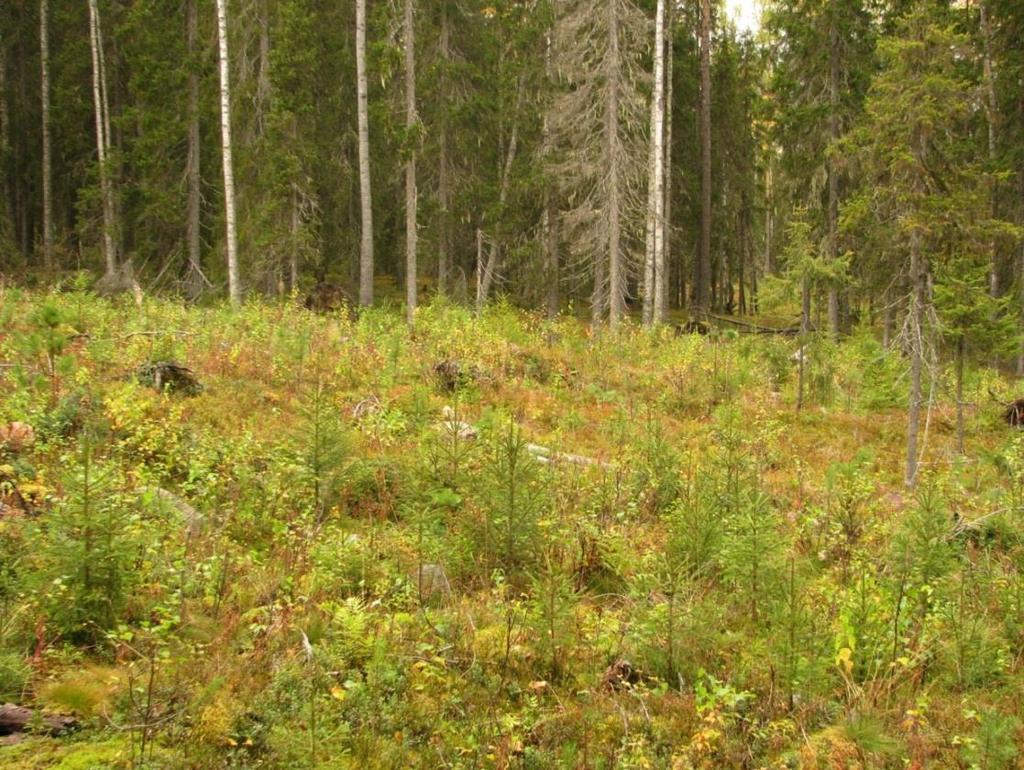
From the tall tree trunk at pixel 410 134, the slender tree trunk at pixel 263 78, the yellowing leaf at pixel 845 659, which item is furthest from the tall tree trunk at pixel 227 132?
the yellowing leaf at pixel 845 659

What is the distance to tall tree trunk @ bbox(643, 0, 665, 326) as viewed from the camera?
18.8 metres

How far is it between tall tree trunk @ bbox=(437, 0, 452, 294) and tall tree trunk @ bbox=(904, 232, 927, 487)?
14688mm

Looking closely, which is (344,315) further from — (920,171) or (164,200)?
(164,200)

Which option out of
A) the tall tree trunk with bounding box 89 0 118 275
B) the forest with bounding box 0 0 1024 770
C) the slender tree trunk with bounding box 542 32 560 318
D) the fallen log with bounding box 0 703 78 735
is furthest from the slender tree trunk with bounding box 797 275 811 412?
the tall tree trunk with bounding box 89 0 118 275

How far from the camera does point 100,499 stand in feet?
14.5

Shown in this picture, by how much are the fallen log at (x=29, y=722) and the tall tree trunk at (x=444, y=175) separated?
19.7 m

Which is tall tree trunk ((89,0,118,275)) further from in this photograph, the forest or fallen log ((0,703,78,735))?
fallen log ((0,703,78,735))

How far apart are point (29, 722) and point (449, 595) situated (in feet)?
8.13

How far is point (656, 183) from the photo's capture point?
63.7ft

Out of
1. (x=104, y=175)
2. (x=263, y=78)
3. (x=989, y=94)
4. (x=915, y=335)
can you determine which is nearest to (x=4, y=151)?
(x=104, y=175)

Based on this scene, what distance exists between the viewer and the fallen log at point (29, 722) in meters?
3.34

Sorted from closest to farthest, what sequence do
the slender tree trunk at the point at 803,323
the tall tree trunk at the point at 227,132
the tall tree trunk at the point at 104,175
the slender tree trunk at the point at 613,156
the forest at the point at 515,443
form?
the forest at the point at 515,443 < the slender tree trunk at the point at 803,323 < the tall tree trunk at the point at 227,132 < the slender tree trunk at the point at 613,156 < the tall tree trunk at the point at 104,175

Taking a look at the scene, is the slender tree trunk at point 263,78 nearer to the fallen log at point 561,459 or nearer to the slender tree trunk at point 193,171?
the slender tree trunk at point 193,171

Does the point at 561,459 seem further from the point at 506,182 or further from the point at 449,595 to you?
the point at 506,182
